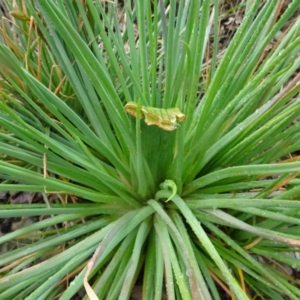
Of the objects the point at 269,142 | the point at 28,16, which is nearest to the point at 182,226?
the point at 269,142

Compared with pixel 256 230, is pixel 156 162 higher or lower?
higher

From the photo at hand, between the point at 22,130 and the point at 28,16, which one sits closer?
the point at 22,130

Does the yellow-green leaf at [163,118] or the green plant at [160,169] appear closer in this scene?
the yellow-green leaf at [163,118]

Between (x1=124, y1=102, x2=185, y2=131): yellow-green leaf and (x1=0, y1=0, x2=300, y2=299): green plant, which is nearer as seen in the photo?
(x1=124, y1=102, x2=185, y2=131): yellow-green leaf

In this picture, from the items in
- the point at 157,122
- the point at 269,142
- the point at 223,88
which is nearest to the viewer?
the point at 157,122

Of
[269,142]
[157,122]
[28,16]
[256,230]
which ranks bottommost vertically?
[256,230]

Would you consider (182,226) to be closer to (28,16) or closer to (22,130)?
(22,130)

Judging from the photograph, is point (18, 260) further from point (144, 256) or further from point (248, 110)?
point (248, 110)

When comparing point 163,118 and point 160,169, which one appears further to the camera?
point 160,169

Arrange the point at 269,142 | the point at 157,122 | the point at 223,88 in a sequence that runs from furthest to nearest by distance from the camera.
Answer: the point at 269,142 → the point at 223,88 → the point at 157,122

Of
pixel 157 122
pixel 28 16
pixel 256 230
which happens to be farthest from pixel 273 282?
pixel 28 16
